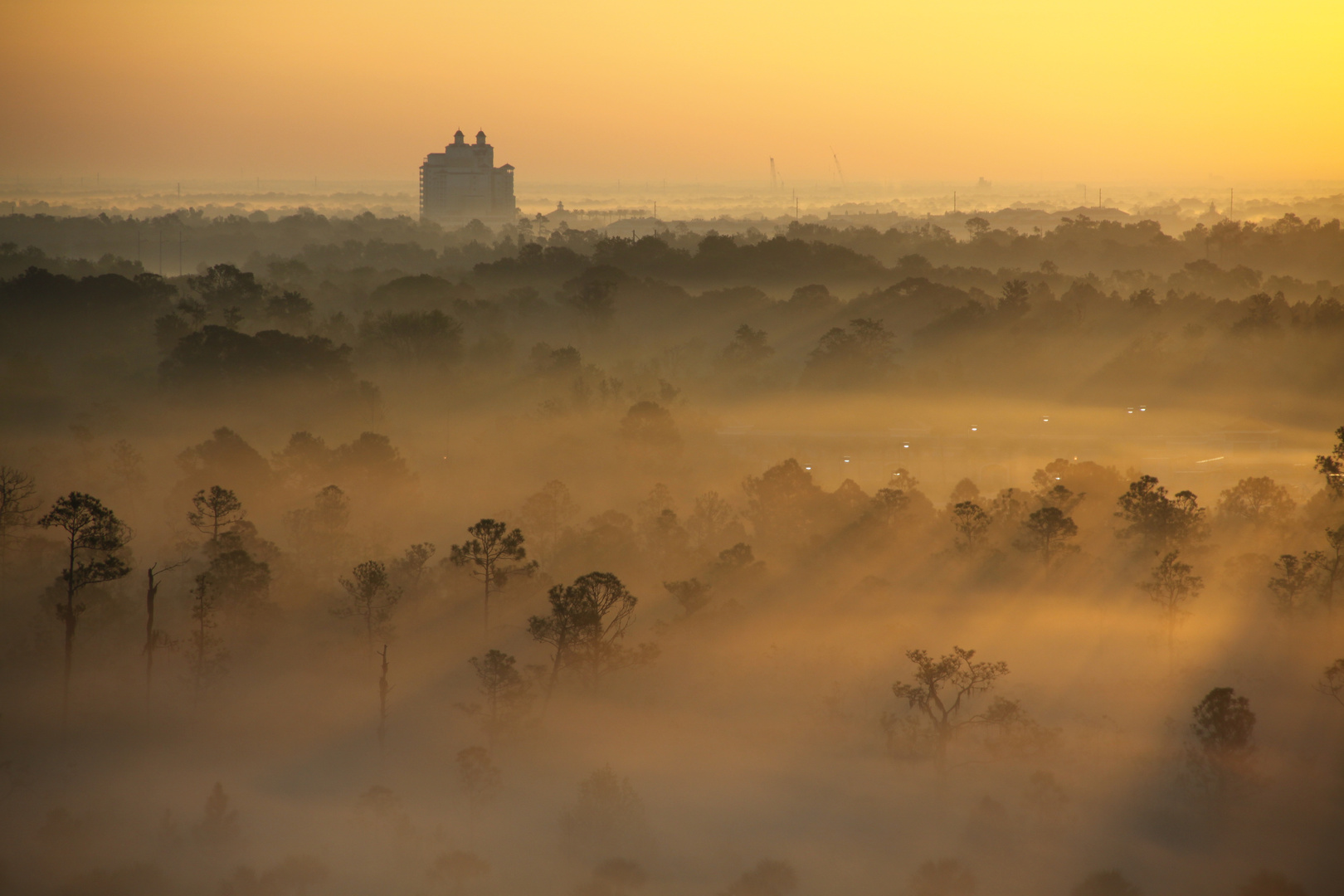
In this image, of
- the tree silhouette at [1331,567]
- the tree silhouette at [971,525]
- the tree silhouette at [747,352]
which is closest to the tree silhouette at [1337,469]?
the tree silhouette at [1331,567]

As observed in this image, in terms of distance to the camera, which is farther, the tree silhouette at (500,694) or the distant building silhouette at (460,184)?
the distant building silhouette at (460,184)

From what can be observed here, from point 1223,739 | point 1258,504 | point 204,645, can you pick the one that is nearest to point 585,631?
point 204,645

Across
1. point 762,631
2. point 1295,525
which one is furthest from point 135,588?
point 1295,525

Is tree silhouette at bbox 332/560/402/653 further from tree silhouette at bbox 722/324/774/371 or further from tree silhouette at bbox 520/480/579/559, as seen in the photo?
tree silhouette at bbox 722/324/774/371

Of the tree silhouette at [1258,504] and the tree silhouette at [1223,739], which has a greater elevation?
the tree silhouette at [1258,504]

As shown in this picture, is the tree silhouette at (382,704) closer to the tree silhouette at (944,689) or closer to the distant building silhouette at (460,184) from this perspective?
the tree silhouette at (944,689)
